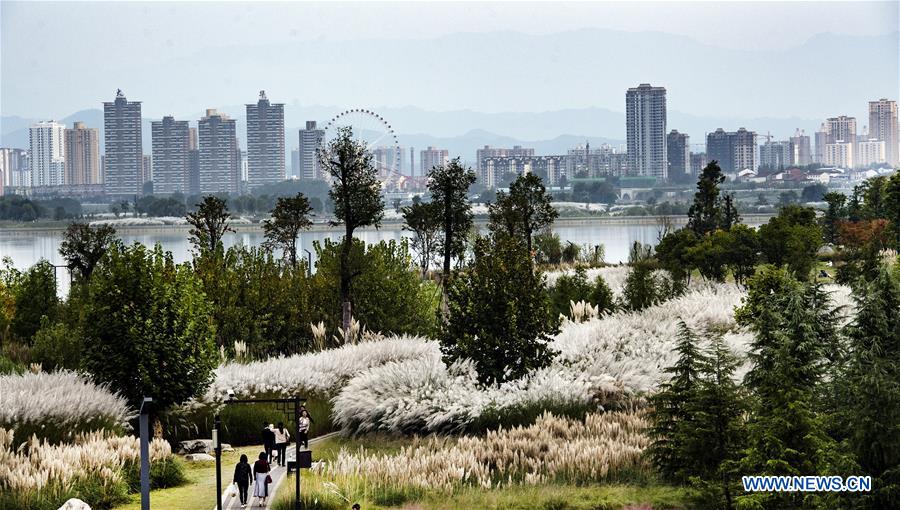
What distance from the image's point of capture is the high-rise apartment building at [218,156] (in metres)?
195

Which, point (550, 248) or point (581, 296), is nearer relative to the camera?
point (581, 296)

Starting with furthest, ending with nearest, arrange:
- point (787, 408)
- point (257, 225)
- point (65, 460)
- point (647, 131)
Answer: point (647, 131), point (257, 225), point (65, 460), point (787, 408)

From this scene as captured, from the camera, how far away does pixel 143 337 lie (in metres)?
12.5

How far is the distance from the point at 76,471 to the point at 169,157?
192 meters

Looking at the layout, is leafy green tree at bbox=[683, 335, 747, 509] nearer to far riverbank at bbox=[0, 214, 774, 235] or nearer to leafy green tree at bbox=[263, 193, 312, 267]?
leafy green tree at bbox=[263, 193, 312, 267]

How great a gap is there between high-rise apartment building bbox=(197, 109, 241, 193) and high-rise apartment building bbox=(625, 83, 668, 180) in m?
72.9

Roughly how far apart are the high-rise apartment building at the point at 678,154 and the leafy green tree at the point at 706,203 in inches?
5733

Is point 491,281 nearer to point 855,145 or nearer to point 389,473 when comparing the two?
point 389,473

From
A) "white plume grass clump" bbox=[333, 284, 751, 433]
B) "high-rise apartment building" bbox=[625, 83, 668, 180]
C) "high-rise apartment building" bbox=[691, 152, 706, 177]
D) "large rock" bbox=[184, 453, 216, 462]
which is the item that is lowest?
"large rock" bbox=[184, 453, 216, 462]

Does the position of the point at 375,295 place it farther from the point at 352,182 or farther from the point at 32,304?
the point at 32,304

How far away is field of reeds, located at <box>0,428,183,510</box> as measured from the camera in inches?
364

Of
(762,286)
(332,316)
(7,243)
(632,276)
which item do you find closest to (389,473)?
(762,286)

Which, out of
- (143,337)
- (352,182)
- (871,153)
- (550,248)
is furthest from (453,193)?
(871,153)

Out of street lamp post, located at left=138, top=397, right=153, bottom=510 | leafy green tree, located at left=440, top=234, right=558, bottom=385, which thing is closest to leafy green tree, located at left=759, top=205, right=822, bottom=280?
leafy green tree, located at left=440, top=234, right=558, bottom=385
